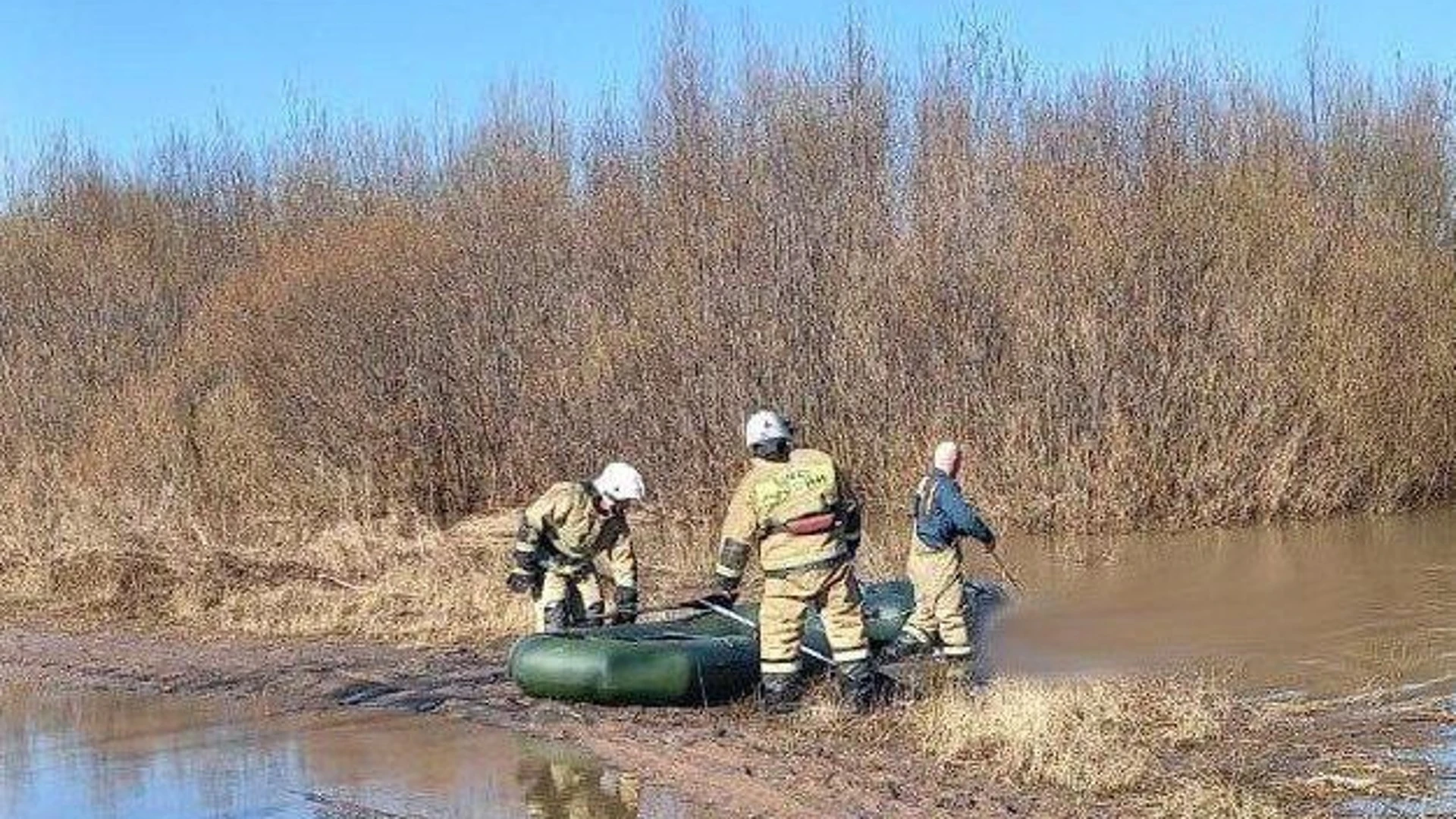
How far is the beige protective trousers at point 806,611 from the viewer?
9.95 metres

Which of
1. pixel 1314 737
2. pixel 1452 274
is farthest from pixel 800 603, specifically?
pixel 1452 274

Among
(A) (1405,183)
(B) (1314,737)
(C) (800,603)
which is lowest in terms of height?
(B) (1314,737)

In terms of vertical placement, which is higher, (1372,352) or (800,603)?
(1372,352)

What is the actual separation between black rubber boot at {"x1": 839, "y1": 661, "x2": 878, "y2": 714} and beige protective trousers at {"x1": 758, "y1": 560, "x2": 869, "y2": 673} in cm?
4

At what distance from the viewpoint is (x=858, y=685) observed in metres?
9.97

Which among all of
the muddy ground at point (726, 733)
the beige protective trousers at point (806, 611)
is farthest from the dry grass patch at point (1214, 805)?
the beige protective trousers at point (806, 611)

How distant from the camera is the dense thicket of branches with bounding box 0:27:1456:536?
22.7 metres

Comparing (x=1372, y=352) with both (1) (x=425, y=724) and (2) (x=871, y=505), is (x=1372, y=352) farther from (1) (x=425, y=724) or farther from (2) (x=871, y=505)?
(1) (x=425, y=724)

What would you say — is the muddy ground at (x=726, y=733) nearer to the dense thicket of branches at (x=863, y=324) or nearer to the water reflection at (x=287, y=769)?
the water reflection at (x=287, y=769)

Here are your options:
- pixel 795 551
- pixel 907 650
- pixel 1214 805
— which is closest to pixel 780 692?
pixel 795 551

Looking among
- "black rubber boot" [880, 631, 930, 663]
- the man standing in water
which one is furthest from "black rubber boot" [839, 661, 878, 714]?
"black rubber boot" [880, 631, 930, 663]

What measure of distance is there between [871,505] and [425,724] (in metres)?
13.2

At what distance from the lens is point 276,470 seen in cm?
2442

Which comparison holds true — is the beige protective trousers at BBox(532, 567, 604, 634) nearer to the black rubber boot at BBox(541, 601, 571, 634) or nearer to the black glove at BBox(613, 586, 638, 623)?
the black rubber boot at BBox(541, 601, 571, 634)
